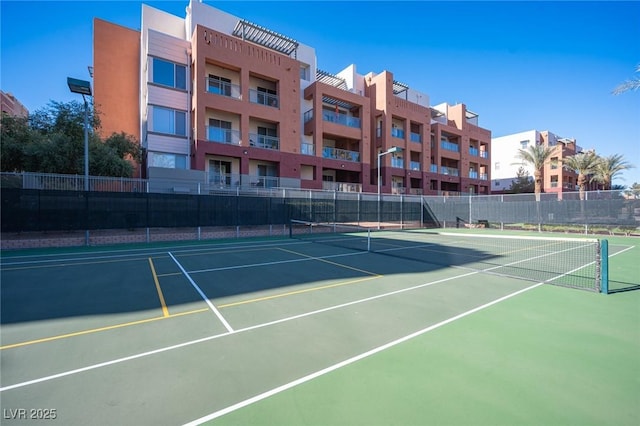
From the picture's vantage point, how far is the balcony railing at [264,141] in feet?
91.1

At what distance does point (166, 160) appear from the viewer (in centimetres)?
2447

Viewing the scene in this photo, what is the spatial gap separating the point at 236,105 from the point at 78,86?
1289cm

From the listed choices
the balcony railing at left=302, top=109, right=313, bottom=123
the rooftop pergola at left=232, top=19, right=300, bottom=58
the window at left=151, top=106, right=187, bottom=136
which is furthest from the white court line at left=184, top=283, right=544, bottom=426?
the rooftop pergola at left=232, top=19, right=300, bottom=58

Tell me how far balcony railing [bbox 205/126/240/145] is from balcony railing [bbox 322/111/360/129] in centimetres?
1109

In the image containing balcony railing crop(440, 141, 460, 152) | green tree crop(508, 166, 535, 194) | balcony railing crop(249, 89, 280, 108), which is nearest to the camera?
balcony railing crop(249, 89, 280, 108)

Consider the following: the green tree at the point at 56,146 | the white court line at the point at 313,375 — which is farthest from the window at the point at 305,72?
the white court line at the point at 313,375

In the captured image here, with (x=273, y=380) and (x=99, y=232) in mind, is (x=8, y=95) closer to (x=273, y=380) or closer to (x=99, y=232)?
(x=99, y=232)

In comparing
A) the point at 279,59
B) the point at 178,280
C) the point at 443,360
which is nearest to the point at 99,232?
the point at 178,280

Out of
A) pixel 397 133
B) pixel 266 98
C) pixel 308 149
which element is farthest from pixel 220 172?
pixel 397 133

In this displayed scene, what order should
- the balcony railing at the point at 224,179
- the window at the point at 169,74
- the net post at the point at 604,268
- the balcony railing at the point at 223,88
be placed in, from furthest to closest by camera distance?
the balcony railing at the point at 223,88, the balcony railing at the point at 224,179, the window at the point at 169,74, the net post at the point at 604,268

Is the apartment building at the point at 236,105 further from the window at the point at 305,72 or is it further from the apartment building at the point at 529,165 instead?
the apartment building at the point at 529,165

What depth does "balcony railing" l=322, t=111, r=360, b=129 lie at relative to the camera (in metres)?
33.1

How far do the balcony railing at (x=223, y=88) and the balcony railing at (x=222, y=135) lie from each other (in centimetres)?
333

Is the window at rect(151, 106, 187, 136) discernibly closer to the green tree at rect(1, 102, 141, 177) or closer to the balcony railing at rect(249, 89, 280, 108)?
the green tree at rect(1, 102, 141, 177)
